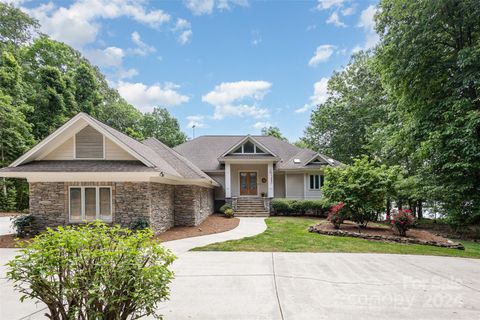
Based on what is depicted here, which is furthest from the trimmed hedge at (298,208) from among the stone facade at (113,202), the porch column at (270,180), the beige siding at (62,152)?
the beige siding at (62,152)

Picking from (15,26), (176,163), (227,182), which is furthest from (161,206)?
(15,26)

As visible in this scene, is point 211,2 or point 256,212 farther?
point 256,212

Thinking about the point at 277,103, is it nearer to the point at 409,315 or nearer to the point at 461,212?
the point at 461,212

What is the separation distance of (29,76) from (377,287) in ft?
115

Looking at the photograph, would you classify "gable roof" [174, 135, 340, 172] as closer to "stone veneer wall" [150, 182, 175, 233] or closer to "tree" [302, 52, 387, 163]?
"tree" [302, 52, 387, 163]

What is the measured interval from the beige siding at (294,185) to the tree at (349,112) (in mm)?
6470

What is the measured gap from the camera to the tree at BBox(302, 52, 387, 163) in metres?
21.6

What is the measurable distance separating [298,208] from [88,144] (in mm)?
13282

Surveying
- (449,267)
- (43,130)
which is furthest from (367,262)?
(43,130)

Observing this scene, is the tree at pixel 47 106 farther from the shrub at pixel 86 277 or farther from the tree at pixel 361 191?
the shrub at pixel 86 277

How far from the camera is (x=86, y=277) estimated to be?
88.8 inches

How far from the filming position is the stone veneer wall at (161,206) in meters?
9.85

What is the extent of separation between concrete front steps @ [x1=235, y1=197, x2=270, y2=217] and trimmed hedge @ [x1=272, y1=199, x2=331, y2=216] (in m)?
0.91

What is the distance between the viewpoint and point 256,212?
17.5 m
